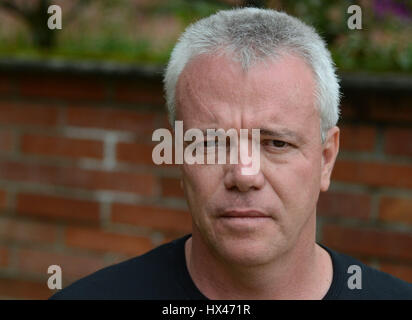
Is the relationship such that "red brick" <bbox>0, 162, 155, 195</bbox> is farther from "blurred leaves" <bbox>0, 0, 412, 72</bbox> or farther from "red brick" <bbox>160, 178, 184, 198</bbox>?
"blurred leaves" <bbox>0, 0, 412, 72</bbox>

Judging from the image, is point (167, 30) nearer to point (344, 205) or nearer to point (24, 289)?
point (24, 289)

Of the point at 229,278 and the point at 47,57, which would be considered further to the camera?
the point at 47,57

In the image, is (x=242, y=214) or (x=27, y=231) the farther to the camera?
(x=27, y=231)

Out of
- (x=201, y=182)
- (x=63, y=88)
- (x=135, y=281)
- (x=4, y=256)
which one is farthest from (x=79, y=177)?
(x=201, y=182)

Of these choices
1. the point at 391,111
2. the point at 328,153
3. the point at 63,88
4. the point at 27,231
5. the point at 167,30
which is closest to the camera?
the point at 328,153

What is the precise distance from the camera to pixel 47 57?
326cm

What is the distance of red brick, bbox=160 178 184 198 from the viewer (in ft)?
10.1

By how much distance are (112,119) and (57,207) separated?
478 millimetres

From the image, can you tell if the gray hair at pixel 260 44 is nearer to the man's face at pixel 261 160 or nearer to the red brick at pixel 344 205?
the man's face at pixel 261 160

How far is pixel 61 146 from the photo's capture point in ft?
10.6

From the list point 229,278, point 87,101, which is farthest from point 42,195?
point 229,278

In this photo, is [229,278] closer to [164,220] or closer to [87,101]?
[164,220]

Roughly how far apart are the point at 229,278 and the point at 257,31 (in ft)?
2.33

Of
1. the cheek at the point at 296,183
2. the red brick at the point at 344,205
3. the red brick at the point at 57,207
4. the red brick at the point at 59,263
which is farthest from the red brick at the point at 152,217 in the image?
the cheek at the point at 296,183
